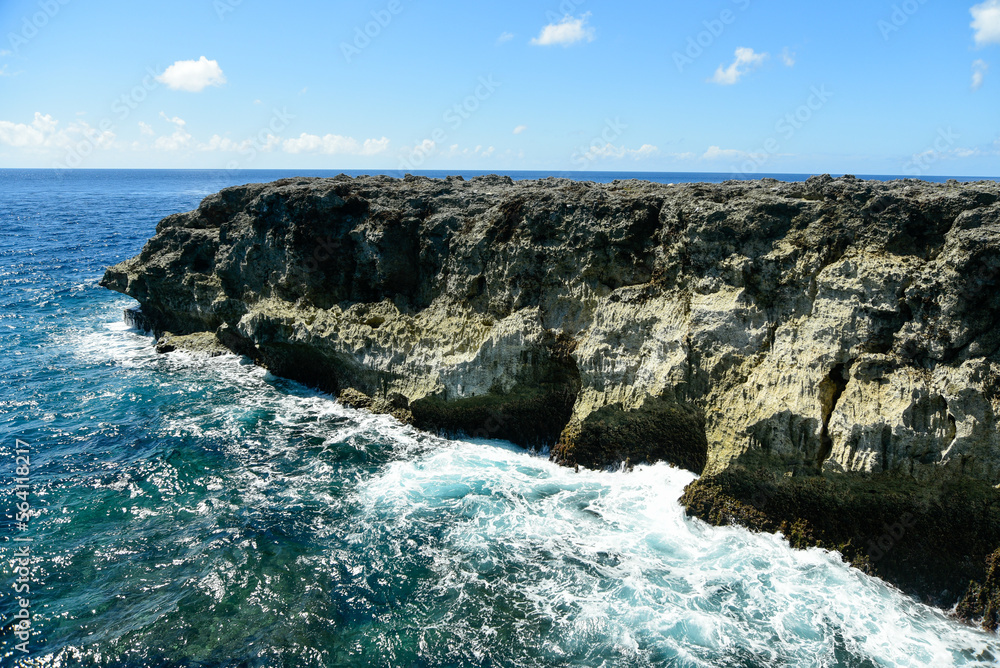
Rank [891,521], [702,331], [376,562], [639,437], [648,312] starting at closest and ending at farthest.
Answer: [891,521] < [376,562] < [702,331] < [648,312] < [639,437]

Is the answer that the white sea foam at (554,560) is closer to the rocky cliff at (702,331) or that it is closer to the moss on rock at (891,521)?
the moss on rock at (891,521)

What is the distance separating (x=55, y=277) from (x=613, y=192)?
132 ft

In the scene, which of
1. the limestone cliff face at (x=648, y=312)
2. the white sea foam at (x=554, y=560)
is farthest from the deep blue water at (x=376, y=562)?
the limestone cliff face at (x=648, y=312)

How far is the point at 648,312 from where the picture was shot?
16.4 meters

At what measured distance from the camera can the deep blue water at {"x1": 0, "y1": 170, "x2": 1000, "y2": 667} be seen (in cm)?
1081

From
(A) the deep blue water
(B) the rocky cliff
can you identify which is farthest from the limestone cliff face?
(A) the deep blue water

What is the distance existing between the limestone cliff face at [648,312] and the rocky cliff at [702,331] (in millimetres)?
57

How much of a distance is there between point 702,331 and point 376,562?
999cm

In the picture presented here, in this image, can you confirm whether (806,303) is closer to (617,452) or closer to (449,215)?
(617,452)

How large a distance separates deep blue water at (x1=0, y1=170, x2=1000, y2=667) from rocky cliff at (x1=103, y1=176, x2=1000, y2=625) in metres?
1.13

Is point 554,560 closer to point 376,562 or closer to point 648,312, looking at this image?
point 376,562

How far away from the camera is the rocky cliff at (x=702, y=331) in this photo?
39.8ft

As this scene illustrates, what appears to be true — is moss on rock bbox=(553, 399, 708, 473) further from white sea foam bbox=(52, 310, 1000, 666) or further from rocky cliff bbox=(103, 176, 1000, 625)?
white sea foam bbox=(52, 310, 1000, 666)

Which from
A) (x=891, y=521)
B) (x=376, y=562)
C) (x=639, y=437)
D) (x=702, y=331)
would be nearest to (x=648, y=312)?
(x=702, y=331)
